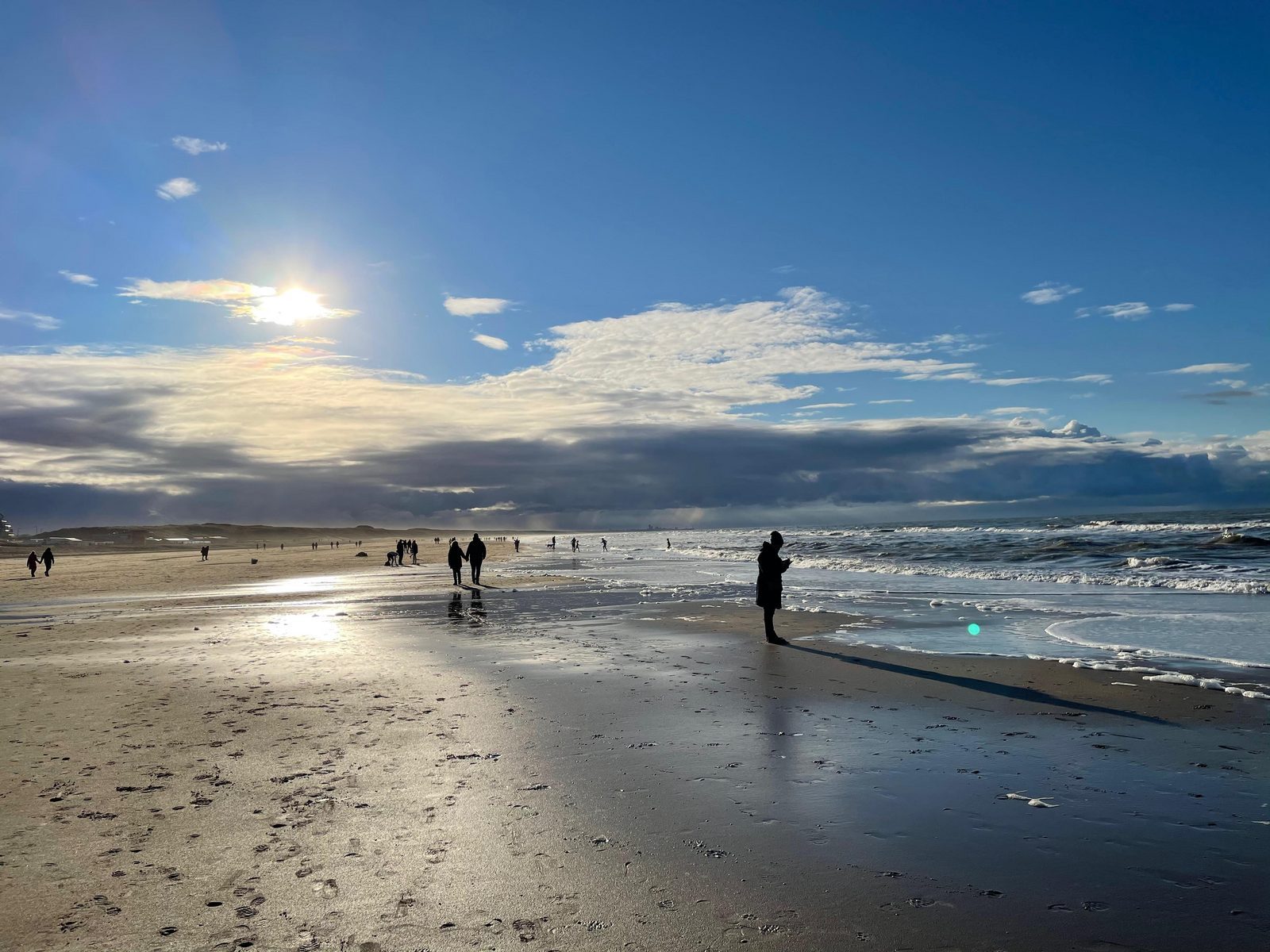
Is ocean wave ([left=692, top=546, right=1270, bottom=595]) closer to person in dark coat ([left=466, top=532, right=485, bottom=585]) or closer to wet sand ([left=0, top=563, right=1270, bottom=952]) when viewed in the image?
wet sand ([left=0, top=563, right=1270, bottom=952])

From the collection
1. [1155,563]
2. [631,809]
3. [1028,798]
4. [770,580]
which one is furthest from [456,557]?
[1155,563]

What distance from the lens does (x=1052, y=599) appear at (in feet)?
82.6

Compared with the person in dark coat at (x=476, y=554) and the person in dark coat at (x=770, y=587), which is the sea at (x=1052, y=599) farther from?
the person in dark coat at (x=476, y=554)

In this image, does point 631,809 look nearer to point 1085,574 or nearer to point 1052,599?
point 1052,599

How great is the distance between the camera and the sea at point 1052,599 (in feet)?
47.9

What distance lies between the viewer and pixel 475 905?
4938 mm

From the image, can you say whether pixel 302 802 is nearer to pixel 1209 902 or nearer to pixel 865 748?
pixel 865 748

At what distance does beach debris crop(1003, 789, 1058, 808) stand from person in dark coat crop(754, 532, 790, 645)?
378 inches

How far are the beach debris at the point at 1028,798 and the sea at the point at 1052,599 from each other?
6179 mm

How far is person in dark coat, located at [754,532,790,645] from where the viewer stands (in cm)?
1694

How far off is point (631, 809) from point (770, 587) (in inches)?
434

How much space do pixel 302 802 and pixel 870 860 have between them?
185 inches

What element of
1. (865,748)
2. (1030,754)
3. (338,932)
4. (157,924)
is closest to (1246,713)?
(1030,754)

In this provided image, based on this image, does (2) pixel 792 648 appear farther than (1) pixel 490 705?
Yes
